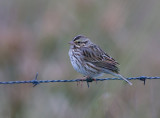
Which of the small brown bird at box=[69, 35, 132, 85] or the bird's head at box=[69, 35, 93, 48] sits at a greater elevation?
the bird's head at box=[69, 35, 93, 48]

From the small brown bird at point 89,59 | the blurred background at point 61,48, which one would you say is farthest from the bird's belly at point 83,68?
the blurred background at point 61,48

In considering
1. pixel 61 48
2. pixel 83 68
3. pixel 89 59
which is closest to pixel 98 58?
pixel 89 59

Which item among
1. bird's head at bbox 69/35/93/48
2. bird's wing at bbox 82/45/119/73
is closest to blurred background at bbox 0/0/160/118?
bird's wing at bbox 82/45/119/73

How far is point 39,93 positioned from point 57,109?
39cm

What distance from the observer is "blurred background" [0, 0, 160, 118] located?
6211 millimetres

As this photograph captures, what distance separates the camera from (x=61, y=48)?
22.3ft

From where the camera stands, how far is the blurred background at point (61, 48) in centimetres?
621

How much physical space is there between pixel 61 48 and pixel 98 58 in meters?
0.81

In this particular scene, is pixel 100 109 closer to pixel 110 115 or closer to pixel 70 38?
pixel 110 115

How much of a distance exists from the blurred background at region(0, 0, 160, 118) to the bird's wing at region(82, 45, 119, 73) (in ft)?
0.55

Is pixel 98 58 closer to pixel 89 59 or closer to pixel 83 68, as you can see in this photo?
pixel 89 59

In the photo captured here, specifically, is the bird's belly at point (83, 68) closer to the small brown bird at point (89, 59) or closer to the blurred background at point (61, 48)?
the small brown bird at point (89, 59)

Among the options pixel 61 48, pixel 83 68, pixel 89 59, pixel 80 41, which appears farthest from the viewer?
pixel 61 48

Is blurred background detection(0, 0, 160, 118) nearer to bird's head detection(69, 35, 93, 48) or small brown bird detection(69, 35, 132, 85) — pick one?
small brown bird detection(69, 35, 132, 85)
